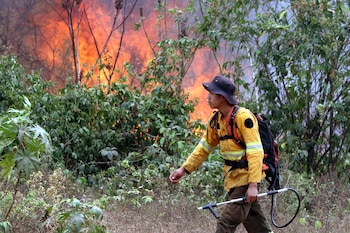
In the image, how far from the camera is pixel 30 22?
1216cm

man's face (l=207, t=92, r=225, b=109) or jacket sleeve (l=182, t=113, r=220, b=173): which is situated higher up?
man's face (l=207, t=92, r=225, b=109)

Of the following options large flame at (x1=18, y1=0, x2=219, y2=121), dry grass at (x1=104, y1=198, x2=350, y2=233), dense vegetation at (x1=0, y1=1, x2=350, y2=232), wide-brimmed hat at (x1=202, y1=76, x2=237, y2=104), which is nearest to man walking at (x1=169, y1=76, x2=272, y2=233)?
wide-brimmed hat at (x1=202, y1=76, x2=237, y2=104)

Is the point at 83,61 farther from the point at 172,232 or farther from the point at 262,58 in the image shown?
the point at 172,232

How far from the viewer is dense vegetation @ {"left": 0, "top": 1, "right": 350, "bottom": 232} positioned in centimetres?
809

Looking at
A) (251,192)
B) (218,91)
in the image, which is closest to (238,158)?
(251,192)

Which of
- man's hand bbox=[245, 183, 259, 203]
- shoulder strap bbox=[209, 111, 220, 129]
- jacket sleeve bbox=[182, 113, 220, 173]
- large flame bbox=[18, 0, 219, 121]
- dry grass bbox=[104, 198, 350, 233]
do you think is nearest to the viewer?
man's hand bbox=[245, 183, 259, 203]

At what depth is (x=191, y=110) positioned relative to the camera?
1020 cm

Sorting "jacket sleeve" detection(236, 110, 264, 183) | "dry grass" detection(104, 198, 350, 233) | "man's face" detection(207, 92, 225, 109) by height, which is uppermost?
"man's face" detection(207, 92, 225, 109)

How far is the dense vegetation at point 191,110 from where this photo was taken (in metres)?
8.09

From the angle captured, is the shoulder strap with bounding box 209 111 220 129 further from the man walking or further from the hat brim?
the hat brim

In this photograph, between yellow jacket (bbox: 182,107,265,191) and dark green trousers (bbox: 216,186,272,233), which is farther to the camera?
dark green trousers (bbox: 216,186,272,233)

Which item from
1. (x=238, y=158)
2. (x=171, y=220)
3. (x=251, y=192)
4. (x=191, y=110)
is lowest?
(x=171, y=220)

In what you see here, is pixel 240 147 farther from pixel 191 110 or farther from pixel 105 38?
pixel 105 38

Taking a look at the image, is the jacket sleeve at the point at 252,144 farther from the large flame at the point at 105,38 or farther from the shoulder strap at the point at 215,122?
the large flame at the point at 105,38
